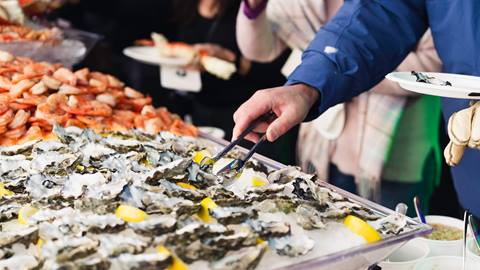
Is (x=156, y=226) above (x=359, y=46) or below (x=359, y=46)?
below

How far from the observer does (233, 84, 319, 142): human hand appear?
1470mm

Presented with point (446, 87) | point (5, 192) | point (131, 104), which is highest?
point (446, 87)

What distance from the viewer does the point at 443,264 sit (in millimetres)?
1197

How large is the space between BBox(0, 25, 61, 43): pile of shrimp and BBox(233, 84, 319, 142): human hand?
1144 millimetres

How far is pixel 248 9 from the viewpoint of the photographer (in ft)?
8.56

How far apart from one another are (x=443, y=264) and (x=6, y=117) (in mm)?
1138

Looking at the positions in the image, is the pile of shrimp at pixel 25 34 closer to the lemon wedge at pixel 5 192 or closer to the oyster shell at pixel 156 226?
the lemon wedge at pixel 5 192

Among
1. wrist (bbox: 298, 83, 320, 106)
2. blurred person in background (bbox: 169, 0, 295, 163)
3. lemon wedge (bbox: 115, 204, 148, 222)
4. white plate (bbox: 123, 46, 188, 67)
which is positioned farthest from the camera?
blurred person in background (bbox: 169, 0, 295, 163)

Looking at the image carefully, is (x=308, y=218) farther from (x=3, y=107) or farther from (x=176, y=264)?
(x=3, y=107)

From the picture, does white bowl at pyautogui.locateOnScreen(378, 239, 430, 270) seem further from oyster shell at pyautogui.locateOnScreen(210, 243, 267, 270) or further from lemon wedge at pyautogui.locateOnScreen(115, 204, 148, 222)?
lemon wedge at pyautogui.locateOnScreen(115, 204, 148, 222)

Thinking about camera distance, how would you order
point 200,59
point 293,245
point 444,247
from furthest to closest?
point 200,59, point 444,247, point 293,245

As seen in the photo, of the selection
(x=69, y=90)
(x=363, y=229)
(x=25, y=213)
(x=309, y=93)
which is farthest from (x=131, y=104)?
(x=363, y=229)

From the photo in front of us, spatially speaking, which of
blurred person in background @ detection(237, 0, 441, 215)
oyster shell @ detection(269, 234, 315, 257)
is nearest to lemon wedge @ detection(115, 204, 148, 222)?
oyster shell @ detection(269, 234, 315, 257)

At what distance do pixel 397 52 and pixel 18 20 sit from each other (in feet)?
4.90
